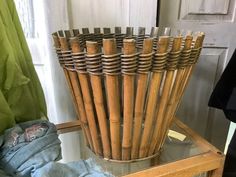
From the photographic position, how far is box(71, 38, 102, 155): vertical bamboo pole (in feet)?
1.34

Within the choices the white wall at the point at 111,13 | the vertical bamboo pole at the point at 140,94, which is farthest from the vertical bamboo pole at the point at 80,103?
the white wall at the point at 111,13

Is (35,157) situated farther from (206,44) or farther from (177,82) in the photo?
(206,44)

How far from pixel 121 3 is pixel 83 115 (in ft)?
1.14

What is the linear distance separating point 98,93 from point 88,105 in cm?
4

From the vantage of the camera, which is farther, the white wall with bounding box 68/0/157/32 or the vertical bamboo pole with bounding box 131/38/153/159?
the white wall with bounding box 68/0/157/32

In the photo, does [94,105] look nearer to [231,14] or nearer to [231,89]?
[231,89]

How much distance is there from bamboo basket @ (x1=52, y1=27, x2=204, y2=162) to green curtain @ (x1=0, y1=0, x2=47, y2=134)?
0.34 ft

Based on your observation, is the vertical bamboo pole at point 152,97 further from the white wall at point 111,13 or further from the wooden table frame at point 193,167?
the white wall at point 111,13

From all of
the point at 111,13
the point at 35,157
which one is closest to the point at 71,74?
the point at 35,157

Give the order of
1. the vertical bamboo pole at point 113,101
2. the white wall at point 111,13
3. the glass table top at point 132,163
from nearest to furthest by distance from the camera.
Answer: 1. the vertical bamboo pole at point 113,101
2. the glass table top at point 132,163
3. the white wall at point 111,13

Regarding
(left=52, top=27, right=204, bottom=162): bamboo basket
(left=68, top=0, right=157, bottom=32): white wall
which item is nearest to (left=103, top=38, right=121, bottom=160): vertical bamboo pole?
(left=52, top=27, right=204, bottom=162): bamboo basket

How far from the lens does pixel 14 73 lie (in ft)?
1.58

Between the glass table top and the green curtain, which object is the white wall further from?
the glass table top

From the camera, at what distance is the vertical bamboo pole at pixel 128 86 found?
382 millimetres
